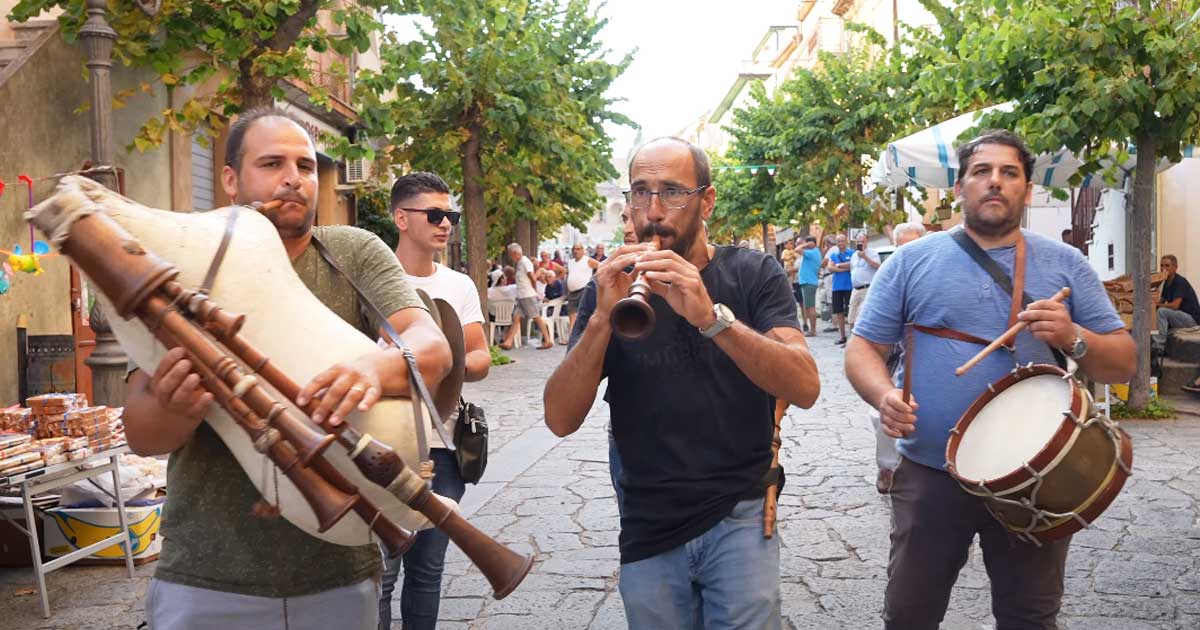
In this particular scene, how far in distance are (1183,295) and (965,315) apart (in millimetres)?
12125

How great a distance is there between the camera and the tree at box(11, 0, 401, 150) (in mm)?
9352

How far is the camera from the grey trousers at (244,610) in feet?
8.07

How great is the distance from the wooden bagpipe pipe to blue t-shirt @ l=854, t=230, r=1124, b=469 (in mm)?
1985

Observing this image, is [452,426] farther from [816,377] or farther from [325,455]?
[325,455]

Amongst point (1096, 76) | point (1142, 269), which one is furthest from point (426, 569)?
point (1142, 269)

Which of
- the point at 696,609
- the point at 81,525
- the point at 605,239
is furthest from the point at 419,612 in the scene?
the point at 605,239

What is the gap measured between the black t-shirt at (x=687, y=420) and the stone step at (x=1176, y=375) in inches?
437

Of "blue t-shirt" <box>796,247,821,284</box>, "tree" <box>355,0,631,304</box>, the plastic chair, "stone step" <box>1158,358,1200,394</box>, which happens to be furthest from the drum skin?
"blue t-shirt" <box>796,247,821,284</box>

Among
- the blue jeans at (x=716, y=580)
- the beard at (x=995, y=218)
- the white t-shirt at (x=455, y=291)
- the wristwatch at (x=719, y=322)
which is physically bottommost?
the blue jeans at (x=716, y=580)

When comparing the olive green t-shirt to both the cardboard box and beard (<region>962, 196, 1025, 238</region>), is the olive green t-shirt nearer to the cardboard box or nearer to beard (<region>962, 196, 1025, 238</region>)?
beard (<region>962, 196, 1025, 238</region>)

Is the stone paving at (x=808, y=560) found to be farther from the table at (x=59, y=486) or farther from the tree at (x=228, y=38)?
the tree at (x=228, y=38)

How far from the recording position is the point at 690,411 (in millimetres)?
3100

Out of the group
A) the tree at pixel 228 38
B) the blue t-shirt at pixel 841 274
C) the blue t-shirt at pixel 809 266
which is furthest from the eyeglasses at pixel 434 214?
the blue t-shirt at pixel 809 266

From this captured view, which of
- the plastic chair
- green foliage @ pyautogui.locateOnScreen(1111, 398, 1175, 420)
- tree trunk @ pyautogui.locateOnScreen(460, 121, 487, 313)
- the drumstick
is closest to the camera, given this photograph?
the drumstick
